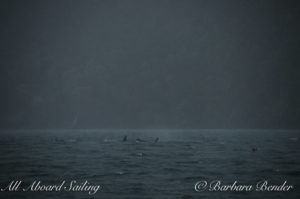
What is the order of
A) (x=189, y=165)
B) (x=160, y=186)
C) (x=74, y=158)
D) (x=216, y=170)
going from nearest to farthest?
(x=160, y=186) → (x=216, y=170) → (x=189, y=165) → (x=74, y=158)

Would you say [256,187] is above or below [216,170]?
below

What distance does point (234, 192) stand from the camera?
33344 millimetres

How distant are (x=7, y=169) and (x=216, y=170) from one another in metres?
19.1

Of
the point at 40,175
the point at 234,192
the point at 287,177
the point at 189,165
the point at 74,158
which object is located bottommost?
the point at 234,192

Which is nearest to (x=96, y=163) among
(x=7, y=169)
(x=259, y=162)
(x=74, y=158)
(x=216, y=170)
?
(x=74, y=158)

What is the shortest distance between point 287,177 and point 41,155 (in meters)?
31.2

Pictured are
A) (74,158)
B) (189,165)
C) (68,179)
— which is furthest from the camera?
(74,158)

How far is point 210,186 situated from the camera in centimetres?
3544

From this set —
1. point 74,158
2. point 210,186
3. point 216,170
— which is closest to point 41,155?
point 74,158

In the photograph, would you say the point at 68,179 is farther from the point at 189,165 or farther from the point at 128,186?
the point at 189,165

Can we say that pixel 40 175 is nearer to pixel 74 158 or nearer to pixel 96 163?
pixel 96 163

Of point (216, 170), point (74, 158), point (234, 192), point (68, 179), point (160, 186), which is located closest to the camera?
point (234, 192)

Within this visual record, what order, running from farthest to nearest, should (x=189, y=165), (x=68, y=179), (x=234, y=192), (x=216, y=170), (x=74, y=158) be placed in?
(x=74, y=158) → (x=189, y=165) → (x=216, y=170) → (x=68, y=179) → (x=234, y=192)

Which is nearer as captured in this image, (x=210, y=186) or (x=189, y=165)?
(x=210, y=186)
